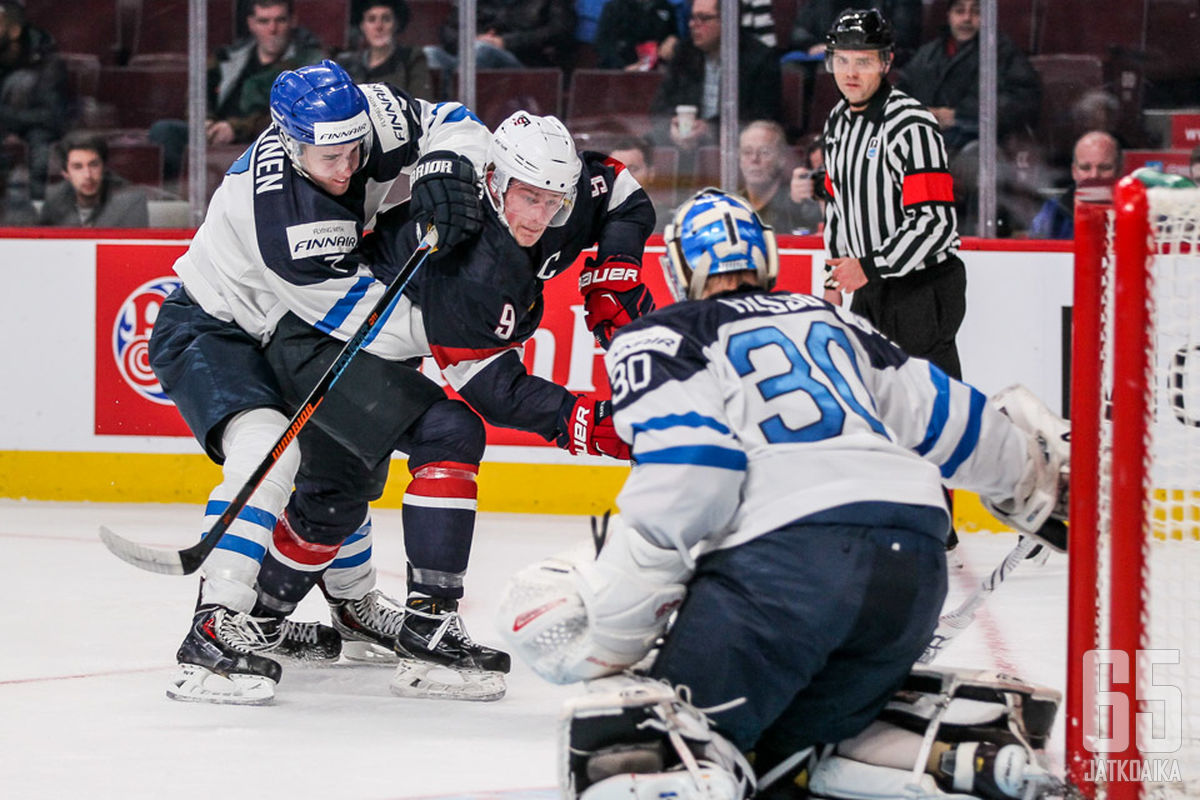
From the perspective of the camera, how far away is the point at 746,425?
6.79 feet

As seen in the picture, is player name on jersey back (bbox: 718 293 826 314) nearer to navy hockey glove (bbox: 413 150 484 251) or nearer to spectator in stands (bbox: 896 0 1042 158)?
navy hockey glove (bbox: 413 150 484 251)

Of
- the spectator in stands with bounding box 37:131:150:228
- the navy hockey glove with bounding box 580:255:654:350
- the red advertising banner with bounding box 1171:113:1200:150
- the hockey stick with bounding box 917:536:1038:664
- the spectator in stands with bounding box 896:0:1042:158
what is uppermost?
the spectator in stands with bounding box 896:0:1042:158

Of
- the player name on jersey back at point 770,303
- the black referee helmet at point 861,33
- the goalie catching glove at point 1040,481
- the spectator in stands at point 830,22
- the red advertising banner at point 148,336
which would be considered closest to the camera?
the player name on jersey back at point 770,303

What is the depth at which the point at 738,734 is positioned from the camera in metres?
2.08

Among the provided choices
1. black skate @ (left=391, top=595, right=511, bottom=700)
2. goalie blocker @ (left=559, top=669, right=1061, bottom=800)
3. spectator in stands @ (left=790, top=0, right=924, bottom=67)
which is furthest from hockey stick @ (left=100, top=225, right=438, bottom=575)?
spectator in stands @ (left=790, top=0, right=924, bottom=67)

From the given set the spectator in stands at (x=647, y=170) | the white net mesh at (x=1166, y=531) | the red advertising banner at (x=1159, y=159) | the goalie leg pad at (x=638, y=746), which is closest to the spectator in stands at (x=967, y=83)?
the red advertising banner at (x=1159, y=159)

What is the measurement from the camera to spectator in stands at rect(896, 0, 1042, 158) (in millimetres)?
5188

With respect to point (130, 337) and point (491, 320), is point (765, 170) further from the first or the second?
point (491, 320)

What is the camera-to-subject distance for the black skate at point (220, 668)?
292 centimetres

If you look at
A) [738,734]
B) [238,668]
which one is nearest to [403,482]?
[238,668]

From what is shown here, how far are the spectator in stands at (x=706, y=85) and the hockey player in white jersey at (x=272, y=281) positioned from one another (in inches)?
81.5

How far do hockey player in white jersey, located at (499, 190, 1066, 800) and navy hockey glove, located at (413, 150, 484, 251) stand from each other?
0.88 meters

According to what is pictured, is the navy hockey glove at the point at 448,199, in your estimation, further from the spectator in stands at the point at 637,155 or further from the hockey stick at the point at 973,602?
the spectator in stands at the point at 637,155

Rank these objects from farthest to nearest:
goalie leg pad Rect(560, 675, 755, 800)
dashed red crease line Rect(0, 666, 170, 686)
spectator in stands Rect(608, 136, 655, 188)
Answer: spectator in stands Rect(608, 136, 655, 188)
dashed red crease line Rect(0, 666, 170, 686)
goalie leg pad Rect(560, 675, 755, 800)
